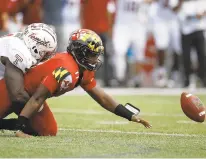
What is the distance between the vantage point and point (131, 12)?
17.7 meters

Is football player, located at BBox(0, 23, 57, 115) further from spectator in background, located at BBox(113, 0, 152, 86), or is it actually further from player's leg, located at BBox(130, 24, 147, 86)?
player's leg, located at BBox(130, 24, 147, 86)

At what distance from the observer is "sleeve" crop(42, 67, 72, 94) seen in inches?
283

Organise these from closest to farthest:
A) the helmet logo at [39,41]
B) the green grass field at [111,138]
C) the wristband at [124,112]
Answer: the green grass field at [111,138], the helmet logo at [39,41], the wristband at [124,112]

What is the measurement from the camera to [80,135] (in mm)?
7797

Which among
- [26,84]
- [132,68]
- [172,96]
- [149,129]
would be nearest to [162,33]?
[132,68]

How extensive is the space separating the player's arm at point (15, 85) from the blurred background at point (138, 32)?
6.72 m

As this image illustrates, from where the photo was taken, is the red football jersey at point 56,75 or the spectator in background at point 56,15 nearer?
the red football jersey at point 56,75

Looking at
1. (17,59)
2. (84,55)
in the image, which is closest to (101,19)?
(84,55)

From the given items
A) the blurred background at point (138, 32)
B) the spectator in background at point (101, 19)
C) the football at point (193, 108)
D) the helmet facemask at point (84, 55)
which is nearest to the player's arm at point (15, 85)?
the helmet facemask at point (84, 55)

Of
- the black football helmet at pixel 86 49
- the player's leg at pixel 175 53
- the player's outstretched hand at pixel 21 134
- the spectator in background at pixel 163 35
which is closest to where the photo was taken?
the player's outstretched hand at pixel 21 134

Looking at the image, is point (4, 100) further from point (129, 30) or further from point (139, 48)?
point (139, 48)

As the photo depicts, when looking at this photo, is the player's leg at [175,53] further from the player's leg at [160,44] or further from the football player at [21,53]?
the football player at [21,53]

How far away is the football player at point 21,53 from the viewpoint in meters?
7.39

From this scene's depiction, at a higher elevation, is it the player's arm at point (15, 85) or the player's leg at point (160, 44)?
the player's arm at point (15, 85)
